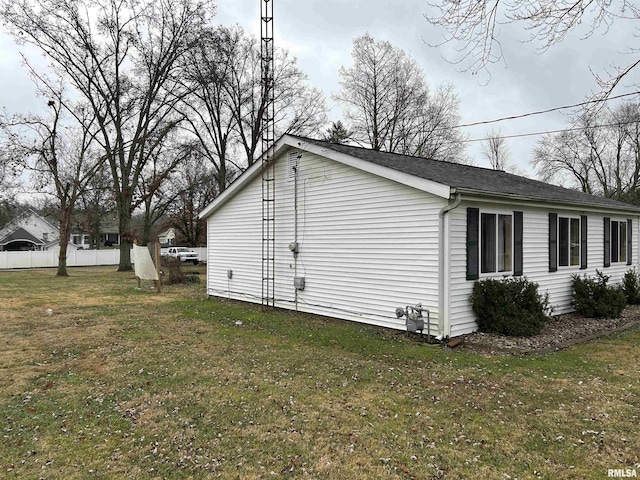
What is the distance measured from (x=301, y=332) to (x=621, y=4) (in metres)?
7.08

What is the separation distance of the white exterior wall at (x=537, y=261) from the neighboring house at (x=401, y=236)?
2 centimetres

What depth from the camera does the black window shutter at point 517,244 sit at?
8.58m

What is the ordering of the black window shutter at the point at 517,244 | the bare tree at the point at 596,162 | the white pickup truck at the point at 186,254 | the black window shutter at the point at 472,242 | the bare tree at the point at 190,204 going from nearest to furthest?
the black window shutter at the point at 472,242
the black window shutter at the point at 517,244
the bare tree at the point at 596,162
the white pickup truck at the point at 186,254
the bare tree at the point at 190,204

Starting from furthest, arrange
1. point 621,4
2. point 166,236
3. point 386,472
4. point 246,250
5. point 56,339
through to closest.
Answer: point 166,236 → point 246,250 → point 56,339 → point 621,4 → point 386,472

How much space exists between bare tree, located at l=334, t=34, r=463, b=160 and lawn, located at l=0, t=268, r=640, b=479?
68.4 ft

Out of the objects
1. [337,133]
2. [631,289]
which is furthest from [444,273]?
[337,133]

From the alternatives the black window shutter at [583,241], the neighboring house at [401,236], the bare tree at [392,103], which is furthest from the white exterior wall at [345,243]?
the bare tree at [392,103]

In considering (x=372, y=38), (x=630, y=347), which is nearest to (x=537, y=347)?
(x=630, y=347)

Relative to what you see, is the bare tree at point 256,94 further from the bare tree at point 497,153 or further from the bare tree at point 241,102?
the bare tree at point 497,153

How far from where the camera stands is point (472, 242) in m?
7.82

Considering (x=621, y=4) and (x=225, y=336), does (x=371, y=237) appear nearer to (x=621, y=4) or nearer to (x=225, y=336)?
(x=225, y=336)

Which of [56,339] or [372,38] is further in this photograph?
[372,38]

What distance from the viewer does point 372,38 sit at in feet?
87.3

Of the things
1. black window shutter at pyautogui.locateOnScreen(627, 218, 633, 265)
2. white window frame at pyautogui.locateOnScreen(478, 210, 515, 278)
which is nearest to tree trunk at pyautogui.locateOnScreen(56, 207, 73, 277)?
white window frame at pyautogui.locateOnScreen(478, 210, 515, 278)
